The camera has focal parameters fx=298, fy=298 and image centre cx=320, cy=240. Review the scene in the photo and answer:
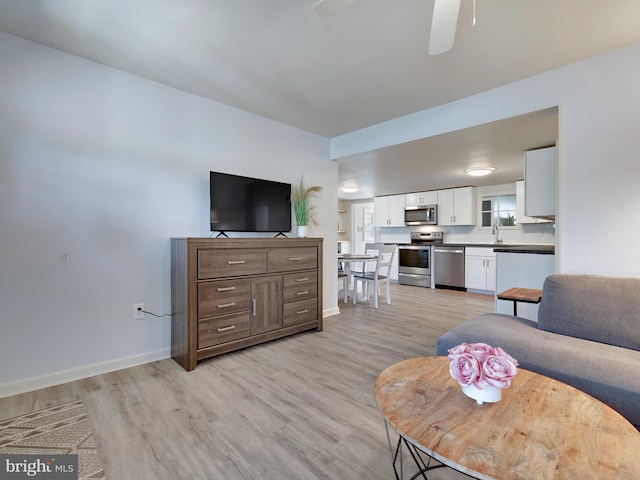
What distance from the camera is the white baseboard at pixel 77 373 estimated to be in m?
2.04

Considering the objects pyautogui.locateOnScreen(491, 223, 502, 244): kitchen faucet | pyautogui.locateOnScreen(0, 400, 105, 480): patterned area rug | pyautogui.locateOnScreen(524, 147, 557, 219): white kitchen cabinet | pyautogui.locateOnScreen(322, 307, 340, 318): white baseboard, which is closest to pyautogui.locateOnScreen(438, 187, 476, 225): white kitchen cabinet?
pyautogui.locateOnScreen(491, 223, 502, 244): kitchen faucet

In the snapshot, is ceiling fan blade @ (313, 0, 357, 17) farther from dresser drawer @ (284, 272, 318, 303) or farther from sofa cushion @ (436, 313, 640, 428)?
dresser drawer @ (284, 272, 318, 303)

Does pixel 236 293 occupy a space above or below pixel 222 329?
Answer: above

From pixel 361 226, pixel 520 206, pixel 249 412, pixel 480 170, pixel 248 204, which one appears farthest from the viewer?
pixel 361 226

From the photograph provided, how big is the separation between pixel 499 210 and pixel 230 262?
587cm

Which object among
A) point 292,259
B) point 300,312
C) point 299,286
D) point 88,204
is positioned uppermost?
point 88,204

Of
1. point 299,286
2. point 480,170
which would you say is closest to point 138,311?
point 299,286

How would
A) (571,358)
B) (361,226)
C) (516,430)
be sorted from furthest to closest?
(361,226) → (571,358) → (516,430)

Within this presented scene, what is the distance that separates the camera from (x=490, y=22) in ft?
6.07

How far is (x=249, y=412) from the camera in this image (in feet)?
6.08

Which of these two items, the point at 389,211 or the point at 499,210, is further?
the point at 389,211

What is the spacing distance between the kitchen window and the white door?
121 inches

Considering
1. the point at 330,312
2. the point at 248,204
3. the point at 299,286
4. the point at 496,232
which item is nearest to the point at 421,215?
the point at 496,232

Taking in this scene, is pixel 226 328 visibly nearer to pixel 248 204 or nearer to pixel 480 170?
pixel 248 204
